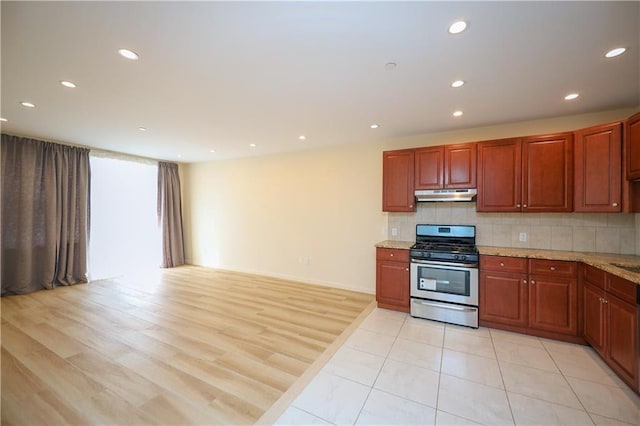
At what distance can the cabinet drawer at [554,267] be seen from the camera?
2654 millimetres

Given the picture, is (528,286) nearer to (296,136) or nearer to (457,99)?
(457,99)

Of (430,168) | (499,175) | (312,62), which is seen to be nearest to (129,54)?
(312,62)

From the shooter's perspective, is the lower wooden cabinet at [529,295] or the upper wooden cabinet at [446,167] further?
the upper wooden cabinet at [446,167]

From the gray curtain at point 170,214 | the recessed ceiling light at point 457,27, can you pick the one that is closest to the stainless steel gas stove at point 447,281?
the recessed ceiling light at point 457,27

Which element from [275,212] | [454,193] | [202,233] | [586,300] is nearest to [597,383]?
[586,300]

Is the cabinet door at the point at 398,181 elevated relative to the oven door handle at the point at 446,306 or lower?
elevated

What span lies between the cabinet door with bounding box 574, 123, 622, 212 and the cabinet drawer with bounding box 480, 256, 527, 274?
0.85m

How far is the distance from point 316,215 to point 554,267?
3429mm

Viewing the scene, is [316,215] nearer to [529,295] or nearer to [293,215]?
[293,215]

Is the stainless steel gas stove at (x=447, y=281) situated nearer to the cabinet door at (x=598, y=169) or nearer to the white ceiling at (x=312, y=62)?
the cabinet door at (x=598, y=169)

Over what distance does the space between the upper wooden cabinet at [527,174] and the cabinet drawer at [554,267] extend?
0.65m

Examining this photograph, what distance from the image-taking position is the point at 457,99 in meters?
2.66

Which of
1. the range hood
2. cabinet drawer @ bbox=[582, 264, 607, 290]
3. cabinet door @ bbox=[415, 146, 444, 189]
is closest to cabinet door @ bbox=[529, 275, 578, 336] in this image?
cabinet drawer @ bbox=[582, 264, 607, 290]

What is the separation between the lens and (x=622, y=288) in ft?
6.70
